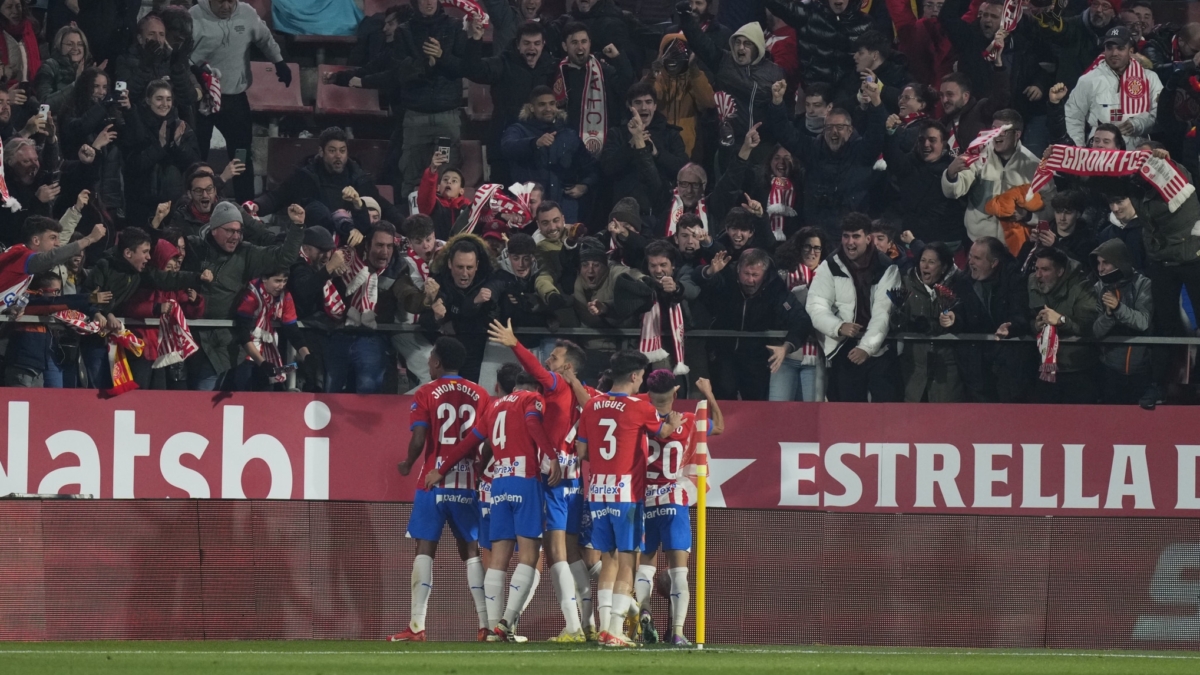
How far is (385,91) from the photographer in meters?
16.7

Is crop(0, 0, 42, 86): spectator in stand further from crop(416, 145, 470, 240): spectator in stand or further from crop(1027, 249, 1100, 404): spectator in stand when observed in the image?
crop(1027, 249, 1100, 404): spectator in stand

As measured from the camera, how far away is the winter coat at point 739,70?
15.9 m

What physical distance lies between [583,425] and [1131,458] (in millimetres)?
5242

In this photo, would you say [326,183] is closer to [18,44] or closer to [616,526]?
[18,44]

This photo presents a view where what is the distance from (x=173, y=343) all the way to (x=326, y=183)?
2321 mm

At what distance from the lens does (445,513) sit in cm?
1163

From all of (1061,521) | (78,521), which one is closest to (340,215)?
(78,521)

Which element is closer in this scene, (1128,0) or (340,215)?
(340,215)

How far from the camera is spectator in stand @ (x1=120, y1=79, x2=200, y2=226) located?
48.3 ft

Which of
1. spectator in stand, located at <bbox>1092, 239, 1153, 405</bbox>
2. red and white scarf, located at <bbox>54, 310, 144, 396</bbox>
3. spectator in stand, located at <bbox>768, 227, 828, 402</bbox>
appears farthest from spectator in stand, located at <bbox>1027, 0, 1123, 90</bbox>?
red and white scarf, located at <bbox>54, 310, 144, 396</bbox>

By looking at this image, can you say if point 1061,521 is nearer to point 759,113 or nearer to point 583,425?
→ point 583,425

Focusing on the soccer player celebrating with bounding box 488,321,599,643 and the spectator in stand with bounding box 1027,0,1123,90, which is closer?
the soccer player celebrating with bounding box 488,321,599,643

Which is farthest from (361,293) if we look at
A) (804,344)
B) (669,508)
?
(669,508)

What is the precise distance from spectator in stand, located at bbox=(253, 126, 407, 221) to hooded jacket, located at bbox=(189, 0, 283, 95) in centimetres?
185
